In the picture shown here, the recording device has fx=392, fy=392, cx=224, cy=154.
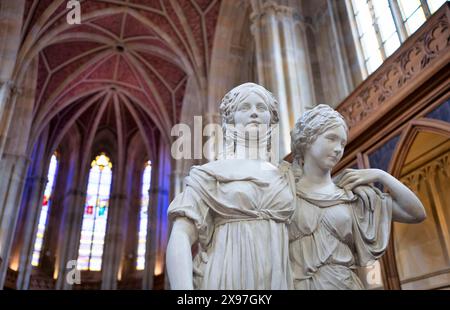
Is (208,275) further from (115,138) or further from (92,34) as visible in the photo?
(115,138)

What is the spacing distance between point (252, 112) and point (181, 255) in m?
0.61

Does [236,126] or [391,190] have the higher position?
[236,126]

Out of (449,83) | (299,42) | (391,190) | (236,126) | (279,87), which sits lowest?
(391,190)

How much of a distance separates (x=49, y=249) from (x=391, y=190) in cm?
1773

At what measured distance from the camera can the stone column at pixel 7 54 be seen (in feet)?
30.7

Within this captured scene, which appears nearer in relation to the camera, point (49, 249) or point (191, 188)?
point (191, 188)

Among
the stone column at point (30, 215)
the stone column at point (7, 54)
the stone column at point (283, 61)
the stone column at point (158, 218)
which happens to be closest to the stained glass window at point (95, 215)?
the stone column at point (30, 215)

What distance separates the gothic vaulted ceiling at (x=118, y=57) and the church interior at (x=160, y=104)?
0.17 ft

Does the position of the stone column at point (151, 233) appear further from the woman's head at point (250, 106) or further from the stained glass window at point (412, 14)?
the woman's head at point (250, 106)

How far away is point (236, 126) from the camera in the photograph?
1.54 meters

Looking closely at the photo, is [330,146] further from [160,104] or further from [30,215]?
[30,215]

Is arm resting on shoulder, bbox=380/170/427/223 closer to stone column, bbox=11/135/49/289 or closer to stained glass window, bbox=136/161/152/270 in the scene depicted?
stone column, bbox=11/135/49/289
